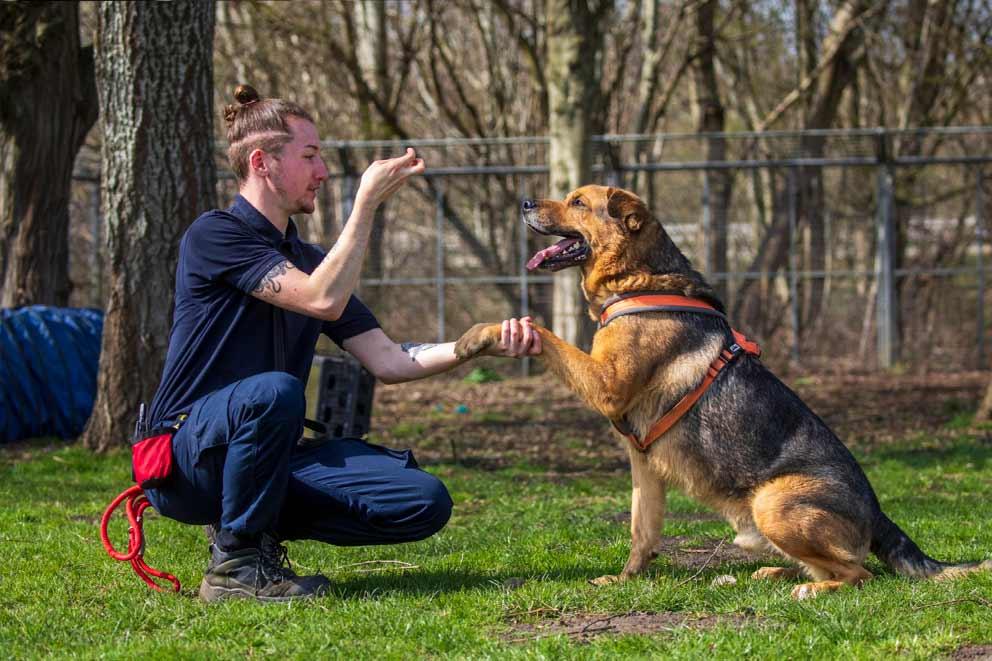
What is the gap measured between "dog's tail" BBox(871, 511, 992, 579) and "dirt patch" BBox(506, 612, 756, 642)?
93cm

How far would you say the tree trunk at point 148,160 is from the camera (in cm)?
793

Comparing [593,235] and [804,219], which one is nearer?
[593,235]

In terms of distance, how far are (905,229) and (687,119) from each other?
11526 millimetres

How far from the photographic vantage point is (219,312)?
4398mm

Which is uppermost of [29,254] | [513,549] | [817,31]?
[817,31]

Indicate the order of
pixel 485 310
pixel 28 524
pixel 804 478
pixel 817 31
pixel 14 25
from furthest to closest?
pixel 817 31
pixel 485 310
pixel 14 25
pixel 28 524
pixel 804 478

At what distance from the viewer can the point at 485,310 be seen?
15484mm

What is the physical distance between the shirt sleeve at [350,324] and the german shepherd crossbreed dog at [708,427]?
1.89ft

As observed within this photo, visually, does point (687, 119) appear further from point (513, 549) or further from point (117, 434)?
point (513, 549)

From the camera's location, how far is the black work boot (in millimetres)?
4324

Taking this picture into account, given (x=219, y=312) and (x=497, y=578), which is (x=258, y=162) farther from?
(x=497, y=578)

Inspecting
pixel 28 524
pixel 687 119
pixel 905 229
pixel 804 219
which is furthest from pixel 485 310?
pixel 687 119

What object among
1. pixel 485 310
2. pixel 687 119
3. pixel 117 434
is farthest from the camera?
pixel 687 119

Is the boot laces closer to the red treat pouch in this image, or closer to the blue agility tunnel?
the red treat pouch
